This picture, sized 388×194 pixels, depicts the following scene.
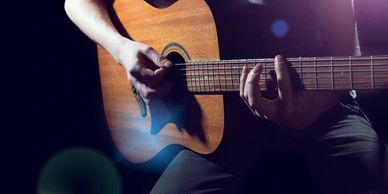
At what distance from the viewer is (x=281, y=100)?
88 cm

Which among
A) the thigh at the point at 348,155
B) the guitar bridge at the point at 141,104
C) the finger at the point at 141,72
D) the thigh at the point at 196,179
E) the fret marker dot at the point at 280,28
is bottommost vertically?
the thigh at the point at 196,179

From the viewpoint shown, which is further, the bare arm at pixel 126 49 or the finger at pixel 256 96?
the bare arm at pixel 126 49

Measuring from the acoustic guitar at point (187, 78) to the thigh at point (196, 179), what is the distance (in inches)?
1.9

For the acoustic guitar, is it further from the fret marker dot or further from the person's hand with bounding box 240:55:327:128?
the fret marker dot

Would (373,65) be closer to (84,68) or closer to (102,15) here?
(102,15)

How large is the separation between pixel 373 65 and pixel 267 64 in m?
0.23

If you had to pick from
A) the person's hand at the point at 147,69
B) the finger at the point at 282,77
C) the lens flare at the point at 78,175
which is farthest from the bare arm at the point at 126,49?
the lens flare at the point at 78,175

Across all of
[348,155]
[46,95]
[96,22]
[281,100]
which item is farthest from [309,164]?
[46,95]

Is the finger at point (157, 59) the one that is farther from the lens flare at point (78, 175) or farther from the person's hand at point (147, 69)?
the lens flare at point (78, 175)

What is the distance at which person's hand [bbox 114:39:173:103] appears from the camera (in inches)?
42.2

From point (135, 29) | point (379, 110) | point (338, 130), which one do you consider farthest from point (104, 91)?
point (379, 110)

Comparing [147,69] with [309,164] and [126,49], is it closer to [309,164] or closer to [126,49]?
[126,49]

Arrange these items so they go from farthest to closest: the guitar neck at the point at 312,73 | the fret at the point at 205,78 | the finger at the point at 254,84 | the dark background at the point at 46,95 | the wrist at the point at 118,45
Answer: the dark background at the point at 46,95, the wrist at the point at 118,45, the fret at the point at 205,78, the finger at the point at 254,84, the guitar neck at the point at 312,73

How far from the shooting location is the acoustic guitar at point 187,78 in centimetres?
81
